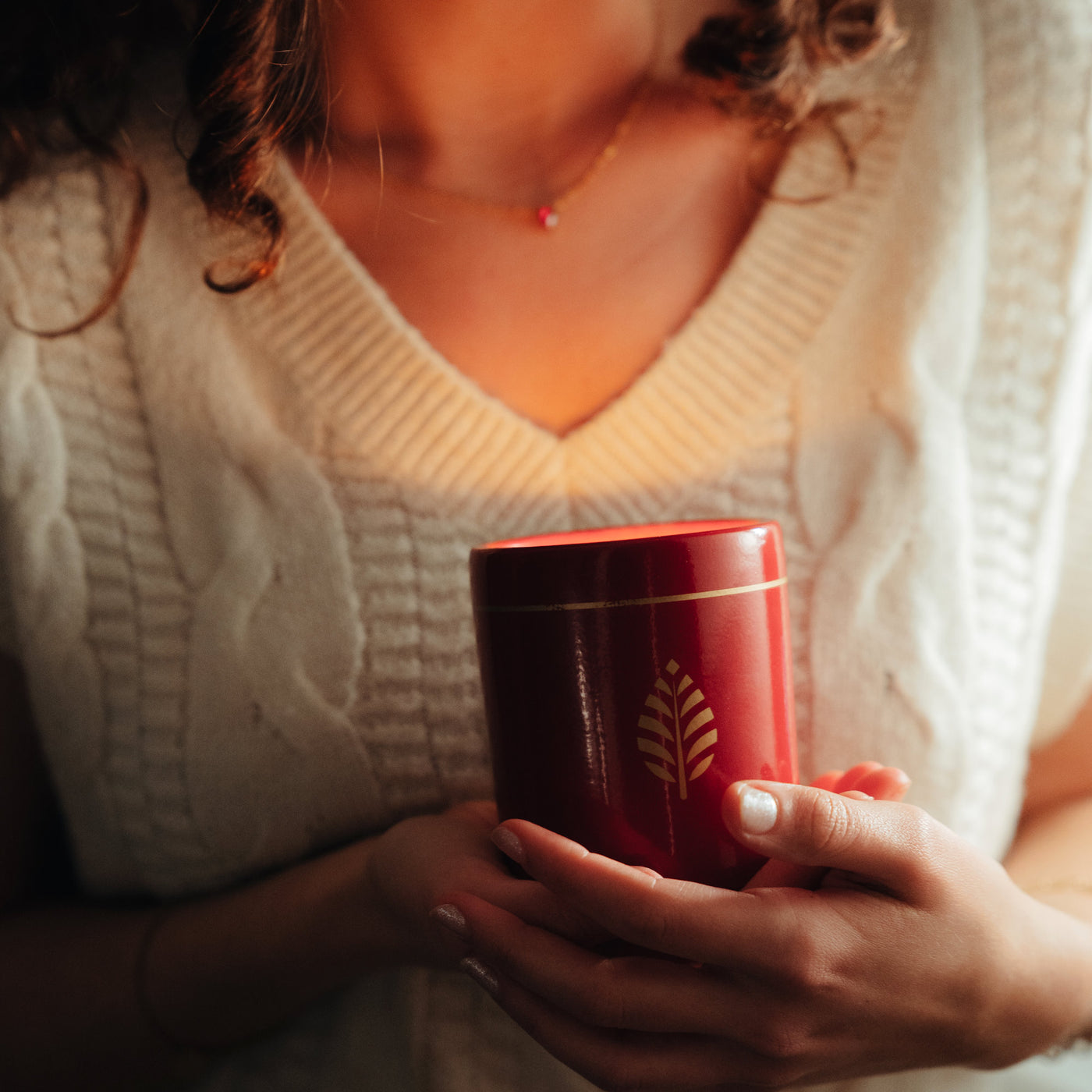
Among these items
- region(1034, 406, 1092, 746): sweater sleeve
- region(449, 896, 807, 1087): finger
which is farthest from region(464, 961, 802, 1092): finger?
region(1034, 406, 1092, 746): sweater sleeve

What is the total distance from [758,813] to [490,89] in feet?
2.16

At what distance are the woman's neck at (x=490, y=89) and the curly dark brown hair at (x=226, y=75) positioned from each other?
4 centimetres

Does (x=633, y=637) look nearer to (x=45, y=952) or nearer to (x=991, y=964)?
(x=991, y=964)

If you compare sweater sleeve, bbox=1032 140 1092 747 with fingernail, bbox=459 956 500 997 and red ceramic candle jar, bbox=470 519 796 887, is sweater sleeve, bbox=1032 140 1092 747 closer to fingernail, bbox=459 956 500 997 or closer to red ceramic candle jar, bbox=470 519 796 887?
red ceramic candle jar, bbox=470 519 796 887

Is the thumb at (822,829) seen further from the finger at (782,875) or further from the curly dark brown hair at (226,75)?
the curly dark brown hair at (226,75)

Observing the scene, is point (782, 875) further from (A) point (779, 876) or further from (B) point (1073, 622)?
(B) point (1073, 622)

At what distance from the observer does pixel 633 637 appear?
45 cm

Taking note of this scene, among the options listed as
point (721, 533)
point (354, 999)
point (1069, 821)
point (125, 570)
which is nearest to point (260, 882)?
point (354, 999)

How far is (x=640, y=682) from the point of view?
45 cm

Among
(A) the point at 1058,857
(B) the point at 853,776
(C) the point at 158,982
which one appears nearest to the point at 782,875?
(B) the point at 853,776

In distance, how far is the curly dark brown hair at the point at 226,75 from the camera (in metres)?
0.71

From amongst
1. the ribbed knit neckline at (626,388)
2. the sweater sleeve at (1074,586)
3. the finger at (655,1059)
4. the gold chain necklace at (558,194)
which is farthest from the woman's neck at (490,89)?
the finger at (655,1059)

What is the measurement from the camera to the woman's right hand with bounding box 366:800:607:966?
1.64 feet

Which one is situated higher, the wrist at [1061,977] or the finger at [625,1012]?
the finger at [625,1012]
